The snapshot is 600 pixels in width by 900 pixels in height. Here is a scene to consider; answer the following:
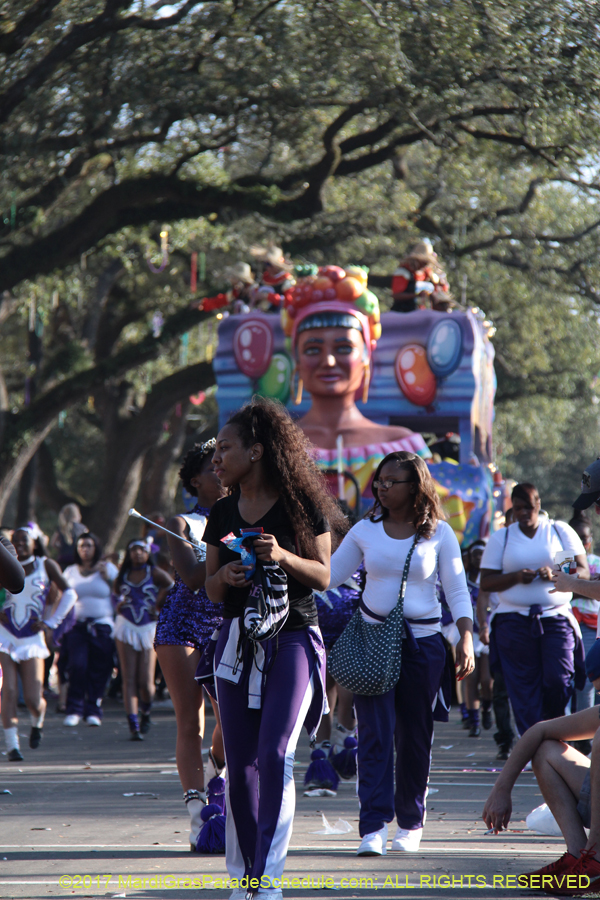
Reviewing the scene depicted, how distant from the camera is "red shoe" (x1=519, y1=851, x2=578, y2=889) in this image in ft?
13.5

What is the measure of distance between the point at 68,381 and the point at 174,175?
432 cm

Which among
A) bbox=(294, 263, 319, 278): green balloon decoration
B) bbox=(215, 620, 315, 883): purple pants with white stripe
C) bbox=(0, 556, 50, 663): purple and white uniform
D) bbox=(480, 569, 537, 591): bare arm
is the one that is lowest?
bbox=(294, 263, 319, 278): green balloon decoration

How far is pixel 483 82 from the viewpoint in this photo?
1320 cm

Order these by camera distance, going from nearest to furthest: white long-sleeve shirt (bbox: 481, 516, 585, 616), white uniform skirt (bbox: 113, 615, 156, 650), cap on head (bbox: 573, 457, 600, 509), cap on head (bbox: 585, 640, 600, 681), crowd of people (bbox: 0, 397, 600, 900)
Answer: crowd of people (bbox: 0, 397, 600, 900) < cap on head (bbox: 585, 640, 600, 681) < cap on head (bbox: 573, 457, 600, 509) < white long-sleeve shirt (bbox: 481, 516, 585, 616) < white uniform skirt (bbox: 113, 615, 156, 650)

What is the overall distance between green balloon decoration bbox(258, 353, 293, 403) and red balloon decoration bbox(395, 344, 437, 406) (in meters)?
1.67

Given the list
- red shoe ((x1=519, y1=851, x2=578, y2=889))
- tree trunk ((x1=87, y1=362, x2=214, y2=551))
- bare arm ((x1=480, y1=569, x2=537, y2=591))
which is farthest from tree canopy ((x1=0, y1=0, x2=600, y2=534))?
red shoe ((x1=519, y1=851, x2=578, y2=889))

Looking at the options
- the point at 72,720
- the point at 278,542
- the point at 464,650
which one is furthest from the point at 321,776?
the point at 72,720

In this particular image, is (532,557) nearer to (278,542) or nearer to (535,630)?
(535,630)

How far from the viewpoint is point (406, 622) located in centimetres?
512

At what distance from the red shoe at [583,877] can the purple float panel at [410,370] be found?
11.7 meters

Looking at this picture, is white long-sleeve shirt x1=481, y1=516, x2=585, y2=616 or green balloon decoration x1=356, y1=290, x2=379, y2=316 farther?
green balloon decoration x1=356, y1=290, x2=379, y2=316

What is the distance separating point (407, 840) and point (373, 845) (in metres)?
0.21

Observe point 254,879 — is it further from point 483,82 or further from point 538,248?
point 538,248

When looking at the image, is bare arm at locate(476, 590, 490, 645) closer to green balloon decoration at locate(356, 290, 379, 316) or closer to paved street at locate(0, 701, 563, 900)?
paved street at locate(0, 701, 563, 900)
